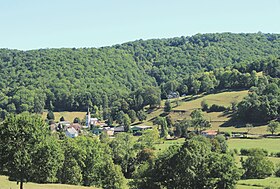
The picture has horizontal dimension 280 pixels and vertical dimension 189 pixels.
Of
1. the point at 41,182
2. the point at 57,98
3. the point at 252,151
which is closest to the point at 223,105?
the point at 252,151

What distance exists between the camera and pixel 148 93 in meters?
147

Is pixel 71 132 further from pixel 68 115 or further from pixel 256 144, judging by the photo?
pixel 256 144

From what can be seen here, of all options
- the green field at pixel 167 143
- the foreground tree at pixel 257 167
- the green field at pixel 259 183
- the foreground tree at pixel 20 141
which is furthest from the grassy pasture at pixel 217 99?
the foreground tree at pixel 20 141

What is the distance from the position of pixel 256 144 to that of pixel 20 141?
6054cm

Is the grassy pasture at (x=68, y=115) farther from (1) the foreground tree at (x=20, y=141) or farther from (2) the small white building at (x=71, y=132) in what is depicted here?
(1) the foreground tree at (x=20, y=141)

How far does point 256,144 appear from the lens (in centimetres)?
8244

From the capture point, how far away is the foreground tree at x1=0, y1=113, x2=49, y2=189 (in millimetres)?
30641

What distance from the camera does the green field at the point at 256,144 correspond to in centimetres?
7843

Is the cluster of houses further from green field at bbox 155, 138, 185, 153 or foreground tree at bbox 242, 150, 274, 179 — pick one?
foreground tree at bbox 242, 150, 274, 179

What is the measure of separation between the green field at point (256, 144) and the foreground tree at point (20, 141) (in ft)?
177

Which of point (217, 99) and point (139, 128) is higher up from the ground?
point (217, 99)

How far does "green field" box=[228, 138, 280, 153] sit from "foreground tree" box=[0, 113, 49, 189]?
54067 mm

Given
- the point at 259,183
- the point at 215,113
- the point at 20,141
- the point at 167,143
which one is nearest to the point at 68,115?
the point at 215,113

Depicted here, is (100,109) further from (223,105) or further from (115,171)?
(115,171)
